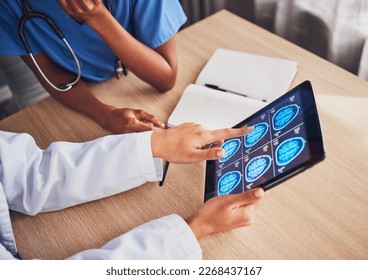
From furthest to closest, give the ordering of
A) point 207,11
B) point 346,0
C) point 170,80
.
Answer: point 207,11, point 346,0, point 170,80

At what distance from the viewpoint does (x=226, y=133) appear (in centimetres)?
78

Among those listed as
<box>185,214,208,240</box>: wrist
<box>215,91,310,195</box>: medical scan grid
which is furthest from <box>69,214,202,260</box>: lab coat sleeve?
<box>215,91,310,195</box>: medical scan grid

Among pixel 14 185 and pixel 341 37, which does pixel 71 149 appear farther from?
pixel 341 37

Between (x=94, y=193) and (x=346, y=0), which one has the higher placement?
(x=346, y=0)

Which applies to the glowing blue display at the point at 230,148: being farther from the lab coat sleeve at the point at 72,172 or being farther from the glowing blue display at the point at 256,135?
the lab coat sleeve at the point at 72,172

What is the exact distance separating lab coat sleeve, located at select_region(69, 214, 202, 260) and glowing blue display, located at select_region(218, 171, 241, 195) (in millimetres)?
107

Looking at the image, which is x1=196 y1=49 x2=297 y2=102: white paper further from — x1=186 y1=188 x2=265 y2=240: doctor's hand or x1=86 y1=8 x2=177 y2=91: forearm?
x1=186 y1=188 x2=265 y2=240: doctor's hand

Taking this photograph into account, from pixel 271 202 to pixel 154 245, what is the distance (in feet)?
0.87

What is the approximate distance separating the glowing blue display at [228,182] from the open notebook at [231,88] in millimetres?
180

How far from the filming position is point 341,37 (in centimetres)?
133

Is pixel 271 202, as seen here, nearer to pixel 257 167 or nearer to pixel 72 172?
pixel 257 167

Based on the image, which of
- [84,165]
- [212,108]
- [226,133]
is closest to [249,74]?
[212,108]
